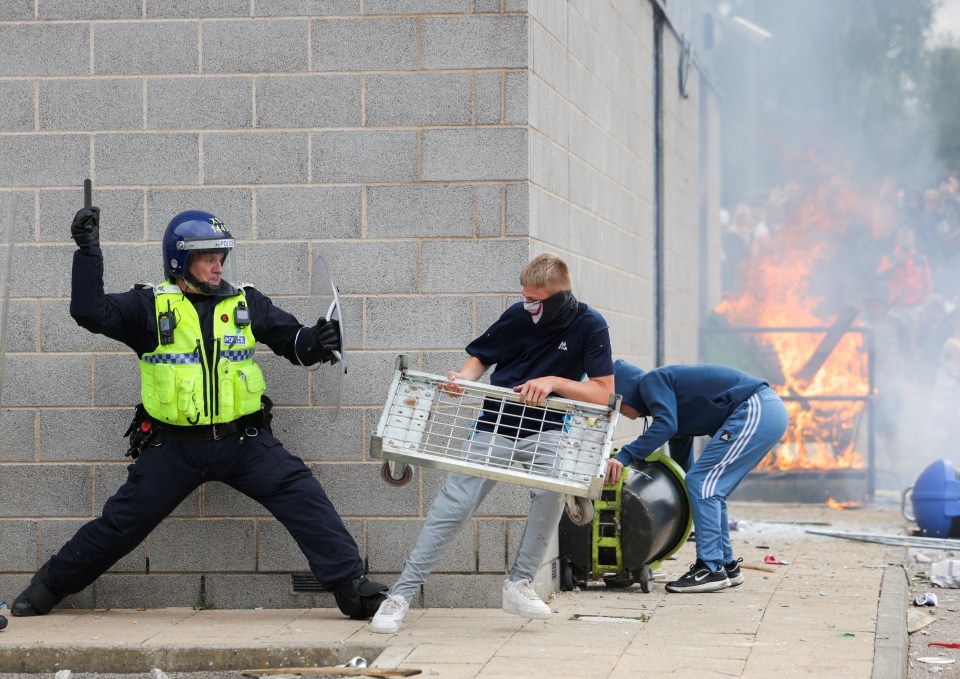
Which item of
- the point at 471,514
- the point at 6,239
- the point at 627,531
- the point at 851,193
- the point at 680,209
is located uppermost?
the point at 851,193

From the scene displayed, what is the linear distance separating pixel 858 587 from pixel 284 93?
4.05 meters

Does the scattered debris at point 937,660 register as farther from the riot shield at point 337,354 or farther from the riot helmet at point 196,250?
the riot helmet at point 196,250

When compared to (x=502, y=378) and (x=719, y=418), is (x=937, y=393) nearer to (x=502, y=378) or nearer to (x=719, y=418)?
(x=719, y=418)

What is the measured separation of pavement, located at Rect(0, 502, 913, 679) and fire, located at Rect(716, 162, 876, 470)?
5426mm

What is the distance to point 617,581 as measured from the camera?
7.85 m

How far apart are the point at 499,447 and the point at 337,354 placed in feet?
3.24

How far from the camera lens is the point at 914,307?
56.0 ft

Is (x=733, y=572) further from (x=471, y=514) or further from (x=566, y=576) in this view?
(x=471, y=514)

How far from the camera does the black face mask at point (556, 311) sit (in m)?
6.25

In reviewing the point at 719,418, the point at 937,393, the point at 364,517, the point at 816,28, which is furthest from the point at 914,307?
the point at 364,517

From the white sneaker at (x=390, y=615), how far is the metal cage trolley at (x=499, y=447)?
0.57 metres

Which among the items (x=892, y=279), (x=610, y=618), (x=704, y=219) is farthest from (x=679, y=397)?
(x=892, y=279)

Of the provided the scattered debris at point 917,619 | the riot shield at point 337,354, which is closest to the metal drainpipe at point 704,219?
the scattered debris at point 917,619

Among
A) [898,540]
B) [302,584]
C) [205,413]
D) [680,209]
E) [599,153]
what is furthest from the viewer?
→ [680,209]
